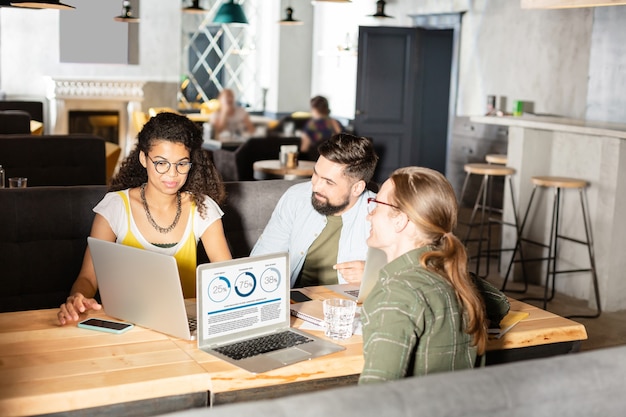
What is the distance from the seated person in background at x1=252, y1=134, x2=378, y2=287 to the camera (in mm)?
3332

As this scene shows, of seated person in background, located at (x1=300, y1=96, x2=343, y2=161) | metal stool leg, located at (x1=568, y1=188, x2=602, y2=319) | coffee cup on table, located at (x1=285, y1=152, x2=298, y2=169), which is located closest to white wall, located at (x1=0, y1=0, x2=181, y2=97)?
seated person in background, located at (x1=300, y1=96, x2=343, y2=161)

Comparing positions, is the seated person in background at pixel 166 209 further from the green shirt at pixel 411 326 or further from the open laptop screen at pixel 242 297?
the green shirt at pixel 411 326

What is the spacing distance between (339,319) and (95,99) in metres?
10.4

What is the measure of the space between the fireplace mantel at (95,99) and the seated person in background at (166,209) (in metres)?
8.98

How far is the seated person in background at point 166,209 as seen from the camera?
10.1 feet

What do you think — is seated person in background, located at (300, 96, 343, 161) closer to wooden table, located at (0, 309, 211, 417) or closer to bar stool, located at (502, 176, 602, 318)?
bar stool, located at (502, 176, 602, 318)

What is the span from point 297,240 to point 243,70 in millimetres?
10507

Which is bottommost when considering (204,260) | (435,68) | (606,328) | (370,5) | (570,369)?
(606,328)

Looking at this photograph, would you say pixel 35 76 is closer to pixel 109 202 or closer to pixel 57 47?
pixel 57 47

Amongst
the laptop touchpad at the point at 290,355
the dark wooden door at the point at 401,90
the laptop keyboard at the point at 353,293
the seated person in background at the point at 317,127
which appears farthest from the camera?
the dark wooden door at the point at 401,90

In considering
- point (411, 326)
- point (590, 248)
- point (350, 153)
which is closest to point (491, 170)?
point (590, 248)

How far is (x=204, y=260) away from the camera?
3.82 metres

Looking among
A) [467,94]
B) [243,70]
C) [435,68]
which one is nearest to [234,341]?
[467,94]

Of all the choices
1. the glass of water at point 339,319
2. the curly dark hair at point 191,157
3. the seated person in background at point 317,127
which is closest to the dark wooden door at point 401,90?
the seated person in background at point 317,127
